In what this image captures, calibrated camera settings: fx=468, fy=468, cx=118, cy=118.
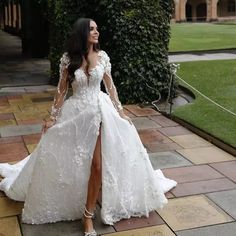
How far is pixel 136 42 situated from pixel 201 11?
195 feet

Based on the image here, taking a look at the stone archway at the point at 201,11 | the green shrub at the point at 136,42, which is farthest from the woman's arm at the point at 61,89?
the stone archway at the point at 201,11

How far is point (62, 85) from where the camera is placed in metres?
3.94

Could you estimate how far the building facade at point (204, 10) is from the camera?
6250 centimetres

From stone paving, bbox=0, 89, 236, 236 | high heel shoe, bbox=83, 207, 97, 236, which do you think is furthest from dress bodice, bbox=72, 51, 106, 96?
stone paving, bbox=0, 89, 236, 236

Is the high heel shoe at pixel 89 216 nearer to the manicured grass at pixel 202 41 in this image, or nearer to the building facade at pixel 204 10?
the manicured grass at pixel 202 41

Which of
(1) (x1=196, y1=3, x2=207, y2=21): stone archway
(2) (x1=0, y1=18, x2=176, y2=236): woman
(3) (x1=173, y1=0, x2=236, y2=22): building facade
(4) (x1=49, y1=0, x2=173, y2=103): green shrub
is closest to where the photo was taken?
(2) (x1=0, y1=18, x2=176, y2=236): woman

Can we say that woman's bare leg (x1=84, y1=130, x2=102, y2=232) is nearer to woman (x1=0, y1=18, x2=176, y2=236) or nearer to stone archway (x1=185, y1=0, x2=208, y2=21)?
woman (x1=0, y1=18, x2=176, y2=236)

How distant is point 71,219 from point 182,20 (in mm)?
59510

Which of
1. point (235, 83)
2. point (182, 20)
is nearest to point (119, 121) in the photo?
point (235, 83)

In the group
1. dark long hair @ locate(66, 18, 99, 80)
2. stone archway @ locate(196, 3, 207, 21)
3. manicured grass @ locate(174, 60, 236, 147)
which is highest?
stone archway @ locate(196, 3, 207, 21)

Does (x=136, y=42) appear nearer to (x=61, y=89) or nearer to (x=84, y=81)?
(x=61, y=89)

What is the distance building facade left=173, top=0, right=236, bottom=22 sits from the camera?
205ft

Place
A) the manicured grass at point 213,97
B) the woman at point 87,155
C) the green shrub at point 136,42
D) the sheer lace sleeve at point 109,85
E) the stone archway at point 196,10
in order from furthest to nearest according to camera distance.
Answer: the stone archway at point 196,10 → the green shrub at point 136,42 → the manicured grass at point 213,97 → the sheer lace sleeve at point 109,85 → the woman at point 87,155

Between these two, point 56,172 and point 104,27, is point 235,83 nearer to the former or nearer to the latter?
point 104,27
